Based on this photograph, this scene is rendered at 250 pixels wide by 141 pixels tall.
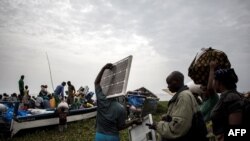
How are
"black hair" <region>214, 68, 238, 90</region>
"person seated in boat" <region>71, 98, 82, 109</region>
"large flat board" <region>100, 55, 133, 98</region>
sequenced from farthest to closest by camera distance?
"person seated in boat" <region>71, 98, 82, 109</region>, "large flat board" <region>100, 55, 133, 98</region>, "black hair" <region>214, 68, 238, 90</region>

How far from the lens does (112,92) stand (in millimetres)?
5426

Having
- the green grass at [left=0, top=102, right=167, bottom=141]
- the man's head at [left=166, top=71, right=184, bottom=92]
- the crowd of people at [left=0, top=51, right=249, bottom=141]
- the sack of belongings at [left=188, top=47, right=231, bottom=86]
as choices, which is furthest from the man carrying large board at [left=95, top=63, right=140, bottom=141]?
the green grass at [left=0, top=102, right=167, bottom=141]

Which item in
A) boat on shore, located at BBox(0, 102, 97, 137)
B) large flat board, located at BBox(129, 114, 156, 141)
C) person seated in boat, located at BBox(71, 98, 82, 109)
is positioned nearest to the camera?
large flat board, located at BBox(129, 114, 156, 141)

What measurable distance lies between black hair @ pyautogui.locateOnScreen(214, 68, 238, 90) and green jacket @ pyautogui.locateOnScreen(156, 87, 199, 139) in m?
0.57

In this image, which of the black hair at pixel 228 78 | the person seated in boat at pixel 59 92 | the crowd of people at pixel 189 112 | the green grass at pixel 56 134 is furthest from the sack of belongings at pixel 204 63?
the person seated in boat at pixel 59 92

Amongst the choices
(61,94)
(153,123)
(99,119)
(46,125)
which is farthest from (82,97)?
(153,123)

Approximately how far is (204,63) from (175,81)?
0.70 m

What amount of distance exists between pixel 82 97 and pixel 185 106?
63.0 ft

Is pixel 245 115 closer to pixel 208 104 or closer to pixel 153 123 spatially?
pixel 153 123

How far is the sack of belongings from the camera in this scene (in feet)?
15.0

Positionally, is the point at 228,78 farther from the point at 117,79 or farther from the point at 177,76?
the point at 117,79

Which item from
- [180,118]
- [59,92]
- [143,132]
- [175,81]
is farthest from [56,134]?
[180,118]

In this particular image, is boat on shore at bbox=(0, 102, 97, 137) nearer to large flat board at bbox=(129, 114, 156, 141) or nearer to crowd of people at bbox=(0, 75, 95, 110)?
crowd of people at bbox=(0, 75, 95, 110)

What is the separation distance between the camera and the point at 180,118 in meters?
3.88
